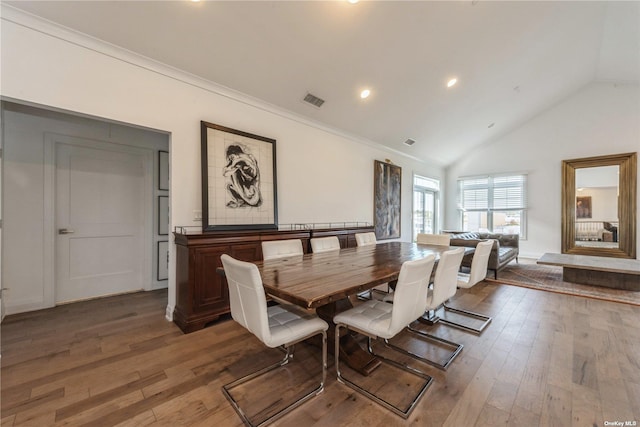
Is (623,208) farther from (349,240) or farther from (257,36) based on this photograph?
(257,36)

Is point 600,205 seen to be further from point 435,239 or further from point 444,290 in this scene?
point 444,290

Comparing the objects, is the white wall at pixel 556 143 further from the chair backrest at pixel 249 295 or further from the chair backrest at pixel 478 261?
the chair backrest at pixel 249 295

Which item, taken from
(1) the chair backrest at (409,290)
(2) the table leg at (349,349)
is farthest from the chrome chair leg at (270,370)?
(1) the chair backrest at (409,290)

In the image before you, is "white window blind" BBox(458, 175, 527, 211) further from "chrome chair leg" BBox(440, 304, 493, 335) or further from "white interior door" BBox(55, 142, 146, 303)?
"white interior door" BBox(55, 142, 146, 303)

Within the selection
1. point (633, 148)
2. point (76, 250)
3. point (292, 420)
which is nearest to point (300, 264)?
point (292, 420)

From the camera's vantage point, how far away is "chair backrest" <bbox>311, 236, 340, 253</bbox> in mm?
3072

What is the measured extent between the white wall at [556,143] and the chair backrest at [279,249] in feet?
22.2

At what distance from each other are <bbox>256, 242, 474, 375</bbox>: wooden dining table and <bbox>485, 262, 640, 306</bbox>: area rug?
3.17 metres

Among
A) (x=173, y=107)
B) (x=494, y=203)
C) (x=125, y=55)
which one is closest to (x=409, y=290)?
(x=173, y=107)

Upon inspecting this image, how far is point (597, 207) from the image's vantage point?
5844 millimetres

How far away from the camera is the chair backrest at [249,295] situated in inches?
56.6

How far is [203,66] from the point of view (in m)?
2.84

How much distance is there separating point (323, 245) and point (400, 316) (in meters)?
1.62

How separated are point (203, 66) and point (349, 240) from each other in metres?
3.12
